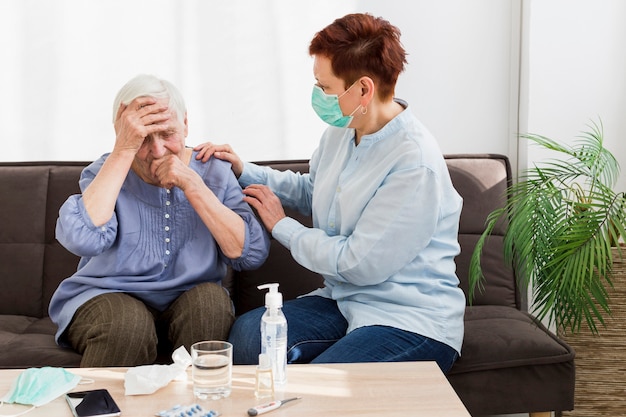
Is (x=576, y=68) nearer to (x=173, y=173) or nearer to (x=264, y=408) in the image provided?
(x=173, y=173)

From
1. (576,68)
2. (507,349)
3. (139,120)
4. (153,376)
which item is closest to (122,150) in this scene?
(139,120)

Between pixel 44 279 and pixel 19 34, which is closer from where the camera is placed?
pixel 44 279

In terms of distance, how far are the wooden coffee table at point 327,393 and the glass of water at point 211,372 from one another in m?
0.02

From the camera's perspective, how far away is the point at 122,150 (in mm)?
2250

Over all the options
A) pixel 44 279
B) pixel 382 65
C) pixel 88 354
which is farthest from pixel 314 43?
pixel 44 279

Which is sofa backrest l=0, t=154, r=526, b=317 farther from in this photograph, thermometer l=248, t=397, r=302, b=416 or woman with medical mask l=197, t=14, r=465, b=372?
thermometer l=248, t=397, r=302, b=416

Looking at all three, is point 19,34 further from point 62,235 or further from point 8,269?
point 62,235

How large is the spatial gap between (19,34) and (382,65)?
5.41ft

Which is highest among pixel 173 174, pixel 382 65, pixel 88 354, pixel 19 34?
pixel 19 34

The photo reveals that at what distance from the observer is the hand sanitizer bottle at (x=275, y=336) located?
1661 millimetres

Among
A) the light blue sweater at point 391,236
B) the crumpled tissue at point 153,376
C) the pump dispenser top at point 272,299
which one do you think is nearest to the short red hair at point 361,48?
the light blue sweater at point 391,236

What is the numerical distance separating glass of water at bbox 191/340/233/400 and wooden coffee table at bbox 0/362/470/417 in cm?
2

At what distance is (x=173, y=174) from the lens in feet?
7.43

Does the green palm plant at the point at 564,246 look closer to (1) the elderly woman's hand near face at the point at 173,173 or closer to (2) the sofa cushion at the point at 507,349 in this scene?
(2) the sofa cushion at the point at 507,349
